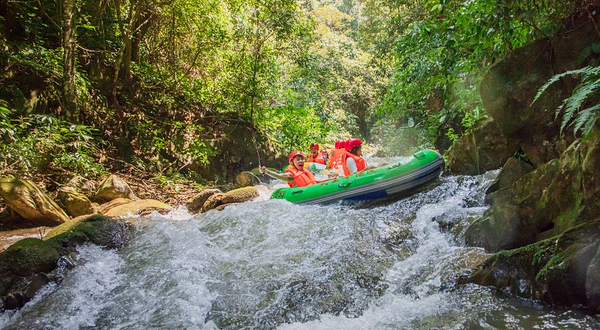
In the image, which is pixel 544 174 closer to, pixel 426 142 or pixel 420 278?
pixel 420 278

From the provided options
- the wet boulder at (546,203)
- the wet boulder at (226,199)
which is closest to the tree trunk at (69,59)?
the wet boulder at (226,199)

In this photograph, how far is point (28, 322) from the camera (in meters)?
3.46

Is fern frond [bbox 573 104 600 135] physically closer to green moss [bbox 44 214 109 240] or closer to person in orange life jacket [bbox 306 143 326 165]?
green moss [bbox 44 214 109 240]

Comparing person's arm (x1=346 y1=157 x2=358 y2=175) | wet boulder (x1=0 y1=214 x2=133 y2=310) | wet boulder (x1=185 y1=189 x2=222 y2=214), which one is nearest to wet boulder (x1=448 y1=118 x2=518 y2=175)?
person's arm (x1=346 y1=157 x2=358 y2=175)

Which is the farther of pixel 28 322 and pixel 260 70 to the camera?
pixel 260 70

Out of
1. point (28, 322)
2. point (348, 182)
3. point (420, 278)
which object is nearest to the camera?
point (28, 322)

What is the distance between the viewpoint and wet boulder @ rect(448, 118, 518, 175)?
6379mm

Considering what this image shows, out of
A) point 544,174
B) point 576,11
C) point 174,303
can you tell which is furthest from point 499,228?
point 174,303

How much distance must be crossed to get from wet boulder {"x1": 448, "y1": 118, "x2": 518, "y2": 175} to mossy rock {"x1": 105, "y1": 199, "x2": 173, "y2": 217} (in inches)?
216

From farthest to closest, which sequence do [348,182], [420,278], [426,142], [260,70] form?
[426,142], [260,70], [348,182], [420,278]

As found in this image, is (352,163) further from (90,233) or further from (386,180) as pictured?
(90,233)

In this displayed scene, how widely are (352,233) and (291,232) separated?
0.85 meters

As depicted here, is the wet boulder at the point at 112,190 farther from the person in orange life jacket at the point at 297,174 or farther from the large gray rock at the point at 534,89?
the large gray rock at the point at 534,89

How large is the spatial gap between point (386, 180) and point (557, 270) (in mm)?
3998
